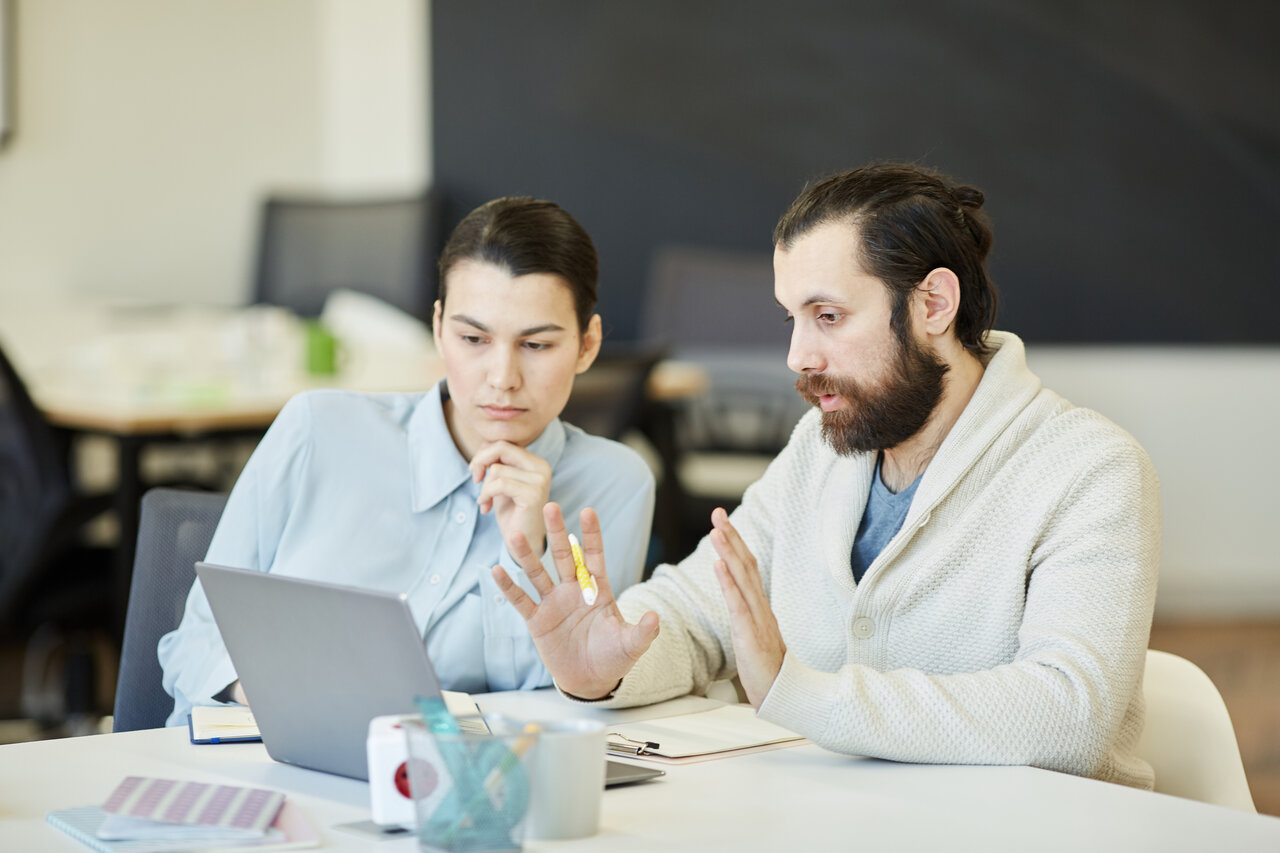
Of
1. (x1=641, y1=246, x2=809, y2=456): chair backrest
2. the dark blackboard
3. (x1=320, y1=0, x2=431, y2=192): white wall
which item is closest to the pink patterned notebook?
(x1=641, y1=246, x2=809, y2=456): chair backrest

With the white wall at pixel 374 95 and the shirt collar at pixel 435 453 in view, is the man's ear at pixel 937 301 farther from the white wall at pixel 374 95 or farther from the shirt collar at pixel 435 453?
the white wall at pixel 374 95

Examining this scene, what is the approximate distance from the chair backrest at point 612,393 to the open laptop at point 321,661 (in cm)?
203

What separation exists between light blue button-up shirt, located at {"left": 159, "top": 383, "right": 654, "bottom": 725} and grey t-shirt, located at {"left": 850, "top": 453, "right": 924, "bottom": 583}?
1.06 feet

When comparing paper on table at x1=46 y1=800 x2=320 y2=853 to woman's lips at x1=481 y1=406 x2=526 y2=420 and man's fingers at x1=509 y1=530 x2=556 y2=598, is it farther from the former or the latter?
woman's lips at x1=481 y1=406 x2=526 y2=420

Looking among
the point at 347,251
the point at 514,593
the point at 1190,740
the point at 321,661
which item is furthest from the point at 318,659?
the point at 347,251

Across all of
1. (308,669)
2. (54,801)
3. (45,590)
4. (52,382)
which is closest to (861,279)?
(308,669)

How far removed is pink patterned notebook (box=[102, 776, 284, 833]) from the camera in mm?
1057

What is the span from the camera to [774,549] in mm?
1770

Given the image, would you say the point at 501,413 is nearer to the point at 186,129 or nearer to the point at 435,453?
the point at 435,453

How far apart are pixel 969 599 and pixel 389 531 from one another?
2.35 ft

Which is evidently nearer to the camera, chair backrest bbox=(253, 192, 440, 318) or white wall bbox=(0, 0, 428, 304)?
white wall bbox=(0, 0, 428, 304)

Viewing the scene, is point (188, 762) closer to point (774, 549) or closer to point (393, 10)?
point (774, 549)

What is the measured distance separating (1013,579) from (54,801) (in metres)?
0.95

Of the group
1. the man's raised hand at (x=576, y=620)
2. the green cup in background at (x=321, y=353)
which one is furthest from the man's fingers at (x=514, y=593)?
the green cup in background at (x=321, y=353)
